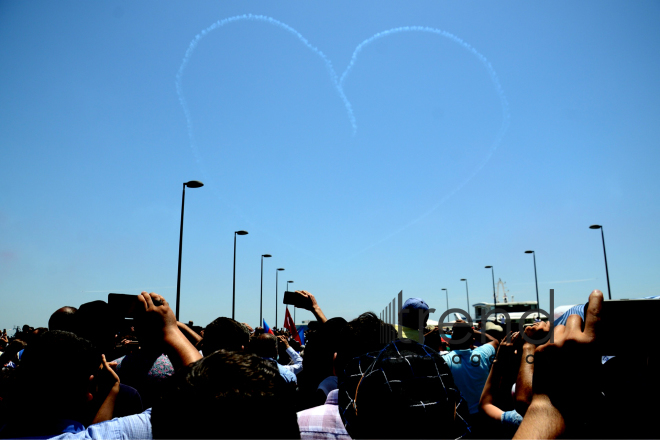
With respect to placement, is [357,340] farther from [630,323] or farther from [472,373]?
[472,373]

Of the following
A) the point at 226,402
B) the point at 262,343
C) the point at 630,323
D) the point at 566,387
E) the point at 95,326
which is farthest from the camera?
the point at 262,343

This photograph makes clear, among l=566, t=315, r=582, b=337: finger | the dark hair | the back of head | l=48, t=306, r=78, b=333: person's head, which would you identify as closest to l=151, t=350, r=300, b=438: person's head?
l=566, t=315, r=582, b=337: finger

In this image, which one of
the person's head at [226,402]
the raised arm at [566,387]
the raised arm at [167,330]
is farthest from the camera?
the raised arm at [167,330]

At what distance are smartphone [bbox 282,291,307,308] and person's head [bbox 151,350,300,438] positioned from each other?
3.09 meters

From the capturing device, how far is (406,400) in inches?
59.2

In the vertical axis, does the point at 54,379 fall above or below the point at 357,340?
below

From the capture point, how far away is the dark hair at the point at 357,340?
254 centimetres

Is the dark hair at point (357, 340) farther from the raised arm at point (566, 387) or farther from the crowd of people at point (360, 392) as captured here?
the raised arm at point (566, 387)

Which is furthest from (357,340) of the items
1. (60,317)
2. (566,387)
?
(60,317)

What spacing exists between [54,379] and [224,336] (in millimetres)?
1900

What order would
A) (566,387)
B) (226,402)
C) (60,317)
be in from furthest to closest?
1. (60,317)
2. (566,387)
3. (226,402)

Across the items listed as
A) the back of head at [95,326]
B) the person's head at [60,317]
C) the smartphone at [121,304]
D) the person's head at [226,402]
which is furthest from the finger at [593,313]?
the person's head at [60,317]

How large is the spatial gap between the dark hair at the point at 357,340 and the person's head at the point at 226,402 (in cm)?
132

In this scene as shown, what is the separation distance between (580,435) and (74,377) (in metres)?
2.29
